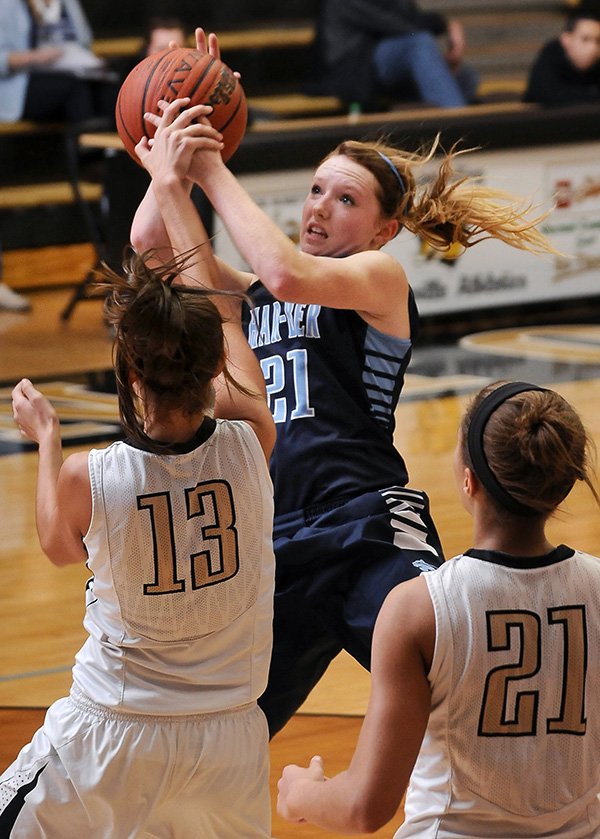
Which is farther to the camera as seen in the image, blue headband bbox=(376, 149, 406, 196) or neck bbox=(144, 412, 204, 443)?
blue headband bbox=(376, 149, 406, 196)

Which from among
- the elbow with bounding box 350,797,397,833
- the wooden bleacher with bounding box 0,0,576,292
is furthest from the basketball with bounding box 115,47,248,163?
the wooden bleacher with bounding box 0,0,576,292

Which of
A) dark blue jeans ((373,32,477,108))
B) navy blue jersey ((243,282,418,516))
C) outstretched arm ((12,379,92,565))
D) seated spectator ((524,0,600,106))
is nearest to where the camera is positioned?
outstretched arm ((12,379,92,565))

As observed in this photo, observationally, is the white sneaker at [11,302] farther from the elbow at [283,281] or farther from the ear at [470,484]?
the ear at [470,484]

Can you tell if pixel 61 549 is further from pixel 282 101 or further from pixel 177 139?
pixel 282 101

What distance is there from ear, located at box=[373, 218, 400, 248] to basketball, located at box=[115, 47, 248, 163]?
14.4 inches

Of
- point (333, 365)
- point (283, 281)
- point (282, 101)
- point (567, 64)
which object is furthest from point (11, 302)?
point (283, 281)

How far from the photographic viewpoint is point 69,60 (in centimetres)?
1042

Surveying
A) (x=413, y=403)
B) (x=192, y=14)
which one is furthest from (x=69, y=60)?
(x=413, y=403)

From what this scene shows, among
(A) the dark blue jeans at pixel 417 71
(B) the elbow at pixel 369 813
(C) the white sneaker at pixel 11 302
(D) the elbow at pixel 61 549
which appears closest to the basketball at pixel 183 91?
(D) the elbow at pixel 61 549

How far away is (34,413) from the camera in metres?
2.29

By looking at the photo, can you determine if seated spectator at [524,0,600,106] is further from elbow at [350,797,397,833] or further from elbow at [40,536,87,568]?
elbow at [350,797,397,833]

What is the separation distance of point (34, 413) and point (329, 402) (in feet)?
2.61

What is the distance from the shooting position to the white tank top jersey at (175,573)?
7.17 ft

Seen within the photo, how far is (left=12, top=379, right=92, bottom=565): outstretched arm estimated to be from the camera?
7.15 feet
